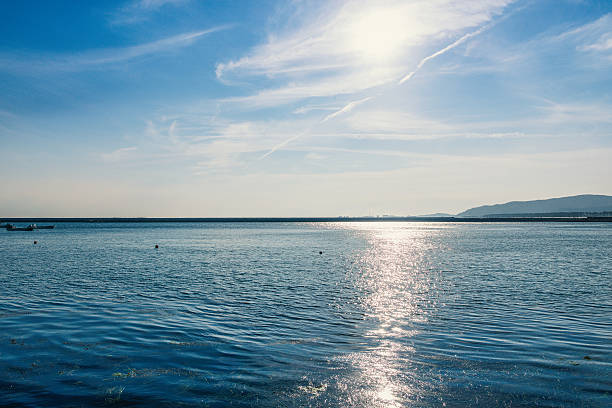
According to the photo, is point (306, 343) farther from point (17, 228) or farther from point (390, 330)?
point (17, 228)

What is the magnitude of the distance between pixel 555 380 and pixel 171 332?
1442cm

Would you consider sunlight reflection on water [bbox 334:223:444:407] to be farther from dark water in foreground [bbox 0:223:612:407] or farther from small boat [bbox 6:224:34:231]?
small boat [bbox 6:224:34:231]

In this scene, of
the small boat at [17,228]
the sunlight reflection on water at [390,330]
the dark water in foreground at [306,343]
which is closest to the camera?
the dark water in foreground at [306,343]

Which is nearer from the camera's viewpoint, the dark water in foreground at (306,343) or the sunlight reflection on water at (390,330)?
the dark water in foreground at (306,343)

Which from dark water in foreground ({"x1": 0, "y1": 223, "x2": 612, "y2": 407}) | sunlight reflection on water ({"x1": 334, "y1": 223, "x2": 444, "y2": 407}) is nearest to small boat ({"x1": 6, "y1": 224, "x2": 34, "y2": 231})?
dark water in foreground ({"x1": 0, "y1": 223, "x2": 612, "y2": 407})

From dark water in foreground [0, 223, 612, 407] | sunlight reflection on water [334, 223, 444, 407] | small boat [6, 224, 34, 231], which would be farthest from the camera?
small boat [6, 224, 34, 231]

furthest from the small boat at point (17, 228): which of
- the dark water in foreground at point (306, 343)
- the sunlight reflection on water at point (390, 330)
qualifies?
the sunlight reflection on water at point (390, 330)

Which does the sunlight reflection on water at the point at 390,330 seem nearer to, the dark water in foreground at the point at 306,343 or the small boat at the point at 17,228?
the dark water in foreground at the point at 306,343

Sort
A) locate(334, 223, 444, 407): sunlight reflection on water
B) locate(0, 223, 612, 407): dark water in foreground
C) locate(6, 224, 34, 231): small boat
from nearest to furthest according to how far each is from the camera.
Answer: locate(0, 223, 612, 407): dark water in foreground → locate(334, 223, 444, 407): sunlight reflection on water → locate(6, 224, 34, 231): small boat

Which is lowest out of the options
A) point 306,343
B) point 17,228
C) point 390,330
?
point 390,330

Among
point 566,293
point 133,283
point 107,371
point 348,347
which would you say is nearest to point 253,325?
point 348,347

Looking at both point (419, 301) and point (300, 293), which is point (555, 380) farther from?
point (300, 293)

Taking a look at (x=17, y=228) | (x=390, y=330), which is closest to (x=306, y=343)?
(x=390, y=330)

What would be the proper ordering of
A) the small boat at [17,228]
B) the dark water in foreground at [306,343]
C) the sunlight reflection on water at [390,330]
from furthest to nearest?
1. the small boat at [17,228]
2. the sunlight reflection on water at [390,330]
3. the dark water in foreground at [306,343]
